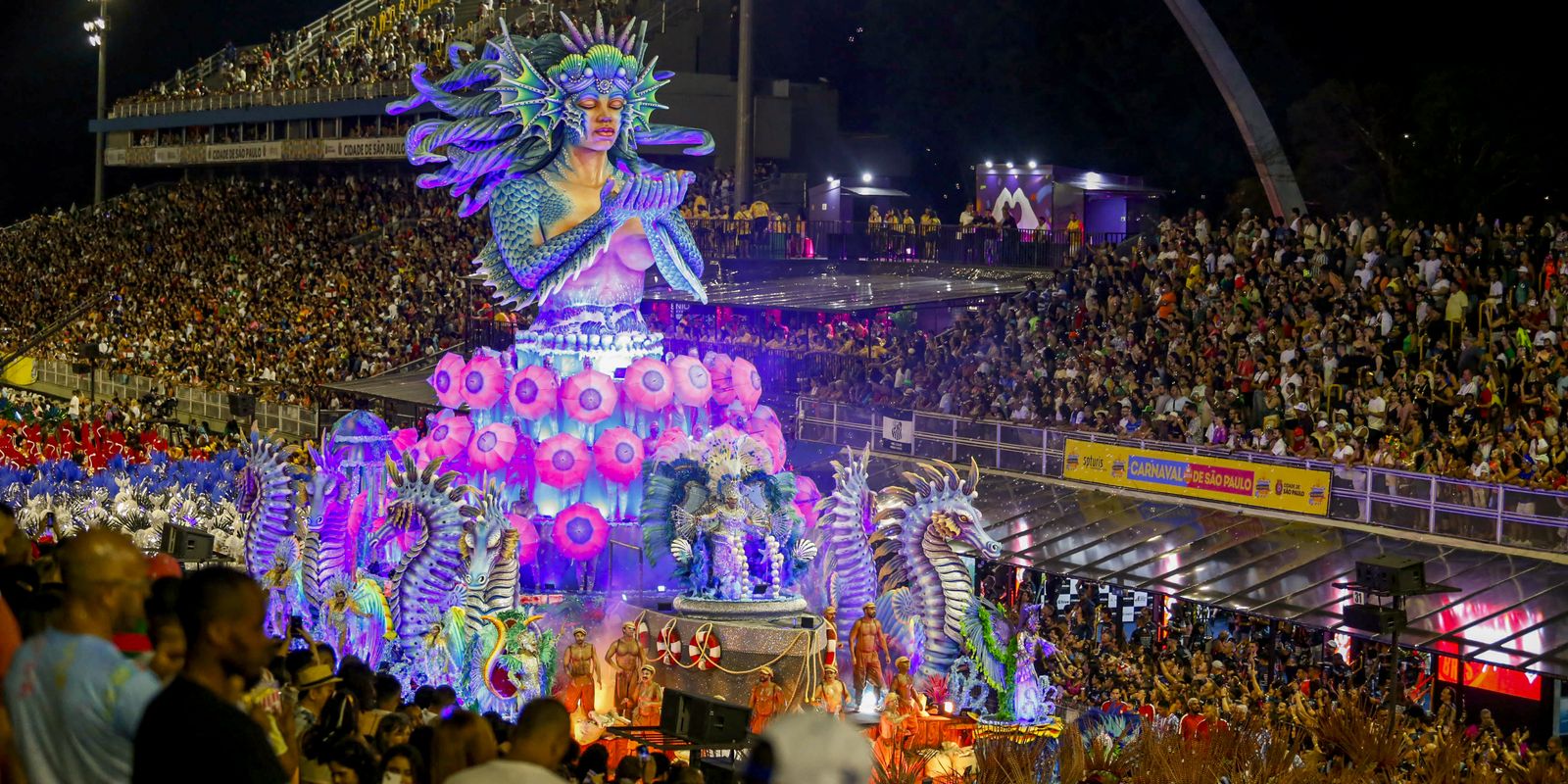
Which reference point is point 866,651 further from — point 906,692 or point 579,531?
point 579,531

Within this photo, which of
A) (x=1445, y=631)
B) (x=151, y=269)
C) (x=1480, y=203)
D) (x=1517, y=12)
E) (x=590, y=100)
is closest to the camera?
(x=1445, y=631)

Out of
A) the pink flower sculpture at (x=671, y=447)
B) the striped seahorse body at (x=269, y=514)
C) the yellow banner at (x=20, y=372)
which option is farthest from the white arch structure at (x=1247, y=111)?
the yellow banner at (x=20, y=372)

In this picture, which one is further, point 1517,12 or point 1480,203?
point 1517,12

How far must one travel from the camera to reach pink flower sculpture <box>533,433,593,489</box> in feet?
56.3

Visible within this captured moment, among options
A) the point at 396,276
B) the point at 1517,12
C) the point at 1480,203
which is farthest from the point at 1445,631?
the point at 396,276

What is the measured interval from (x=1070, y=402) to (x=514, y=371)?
6706mm

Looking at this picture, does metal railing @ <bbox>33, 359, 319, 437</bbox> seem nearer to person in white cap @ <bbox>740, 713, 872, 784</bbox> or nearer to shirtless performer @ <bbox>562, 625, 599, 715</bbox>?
shirtless performer @ <bbox>562, 625, 599, 715</bbox>

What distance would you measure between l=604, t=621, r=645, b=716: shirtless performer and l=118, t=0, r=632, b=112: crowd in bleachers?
23.7 meters

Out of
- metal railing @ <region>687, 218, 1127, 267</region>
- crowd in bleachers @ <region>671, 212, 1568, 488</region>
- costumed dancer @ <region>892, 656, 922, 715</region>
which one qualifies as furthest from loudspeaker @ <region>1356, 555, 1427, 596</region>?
metal railing @ <region>687, 218, 1127, 267</region>

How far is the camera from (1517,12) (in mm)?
32656

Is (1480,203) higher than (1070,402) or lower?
higher

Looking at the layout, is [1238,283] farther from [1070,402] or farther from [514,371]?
[514,371]

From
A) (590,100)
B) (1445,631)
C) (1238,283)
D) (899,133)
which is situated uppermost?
(899,133)

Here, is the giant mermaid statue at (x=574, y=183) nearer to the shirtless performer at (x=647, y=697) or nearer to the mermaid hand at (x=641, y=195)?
the mermaid hand at (x=641, y=195)
